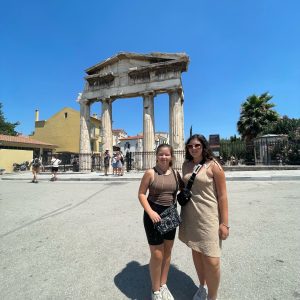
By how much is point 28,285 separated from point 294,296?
2.78 m

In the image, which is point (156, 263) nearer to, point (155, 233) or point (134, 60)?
point (155, 233)

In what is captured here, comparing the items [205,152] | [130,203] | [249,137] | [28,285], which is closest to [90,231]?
[28,285]

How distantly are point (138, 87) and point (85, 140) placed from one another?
7.47m

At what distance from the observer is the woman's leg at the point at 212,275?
7.02ft

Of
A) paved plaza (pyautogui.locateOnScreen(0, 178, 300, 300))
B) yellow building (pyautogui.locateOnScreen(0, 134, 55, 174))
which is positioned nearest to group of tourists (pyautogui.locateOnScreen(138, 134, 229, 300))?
paved plaza (pyautogui.locateOnScreen(0, 178, 300, 300))

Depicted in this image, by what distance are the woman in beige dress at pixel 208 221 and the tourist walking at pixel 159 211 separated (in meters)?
0.18

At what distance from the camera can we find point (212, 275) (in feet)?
7.04

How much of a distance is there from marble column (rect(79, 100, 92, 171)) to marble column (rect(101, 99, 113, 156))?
187cm

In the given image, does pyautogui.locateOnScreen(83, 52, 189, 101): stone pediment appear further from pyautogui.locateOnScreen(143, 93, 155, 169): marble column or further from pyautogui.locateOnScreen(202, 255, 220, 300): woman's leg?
pyautogui.locateOnScreen(202, 255, 220, 300): woman's leg

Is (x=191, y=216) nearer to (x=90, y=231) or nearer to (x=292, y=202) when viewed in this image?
(x=90, y=231)

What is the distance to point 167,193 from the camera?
2.36m

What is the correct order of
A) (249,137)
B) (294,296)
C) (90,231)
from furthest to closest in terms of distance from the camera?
(249,137) → (90,231) → (294,296)

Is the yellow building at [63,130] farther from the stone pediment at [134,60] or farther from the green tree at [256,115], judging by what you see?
the green tree at [256,115]

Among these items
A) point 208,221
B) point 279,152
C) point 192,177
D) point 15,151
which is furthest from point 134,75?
point 208,221
